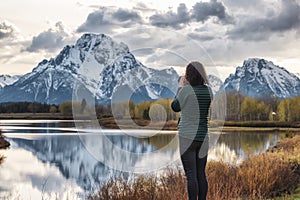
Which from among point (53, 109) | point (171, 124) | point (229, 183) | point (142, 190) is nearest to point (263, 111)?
point (171, 124)

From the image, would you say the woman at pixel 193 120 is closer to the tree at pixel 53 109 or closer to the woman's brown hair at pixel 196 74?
the woman's brown hair at pixel 196 74

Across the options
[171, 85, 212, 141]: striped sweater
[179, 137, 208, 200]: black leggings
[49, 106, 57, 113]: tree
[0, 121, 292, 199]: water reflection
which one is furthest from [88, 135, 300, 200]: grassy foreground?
[49, 106, 57, 113]: tree

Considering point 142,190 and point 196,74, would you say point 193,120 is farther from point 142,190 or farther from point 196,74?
point 142,190

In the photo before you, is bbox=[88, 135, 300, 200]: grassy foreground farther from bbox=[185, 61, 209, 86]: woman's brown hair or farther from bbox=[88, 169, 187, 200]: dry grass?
bbox=[185, 61, 209, 86]: woman's brown hair

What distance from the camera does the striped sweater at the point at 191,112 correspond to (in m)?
4.59

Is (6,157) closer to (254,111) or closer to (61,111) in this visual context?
(254,111)

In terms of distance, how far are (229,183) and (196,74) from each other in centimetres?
330

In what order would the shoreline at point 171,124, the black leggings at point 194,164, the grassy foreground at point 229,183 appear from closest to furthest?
1. the black leggings at point 194,164
2. the grassy foreground at point 229,183
3. the shoreline at point 171,124

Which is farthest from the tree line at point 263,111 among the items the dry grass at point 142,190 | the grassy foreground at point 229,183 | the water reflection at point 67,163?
the dry grass at point 142,190

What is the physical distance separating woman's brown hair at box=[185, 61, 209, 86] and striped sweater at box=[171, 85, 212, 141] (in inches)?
2.9

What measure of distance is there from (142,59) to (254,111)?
58.0 meters

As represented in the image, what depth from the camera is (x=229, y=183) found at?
24.5 ft

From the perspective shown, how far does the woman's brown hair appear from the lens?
4.68m

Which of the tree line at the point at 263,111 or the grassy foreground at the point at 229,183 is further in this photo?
the tree line at the point at 263,111
